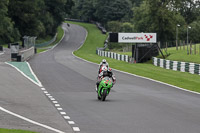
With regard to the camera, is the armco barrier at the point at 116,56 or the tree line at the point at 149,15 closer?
the armco barrier at the point at 116,56

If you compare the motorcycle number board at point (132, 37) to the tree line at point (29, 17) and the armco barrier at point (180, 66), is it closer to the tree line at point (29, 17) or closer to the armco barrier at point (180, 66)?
the armco barrier at point (180, 66)

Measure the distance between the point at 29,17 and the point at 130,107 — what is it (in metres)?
86.6

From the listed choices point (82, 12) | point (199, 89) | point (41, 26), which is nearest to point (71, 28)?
point (82, 12)

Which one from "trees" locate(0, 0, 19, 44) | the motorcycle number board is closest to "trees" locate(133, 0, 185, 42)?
"trees" locate(0, 0, 19, 44)

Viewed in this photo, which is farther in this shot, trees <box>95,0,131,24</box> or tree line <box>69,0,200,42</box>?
trees <box>95,0,131,24</box>

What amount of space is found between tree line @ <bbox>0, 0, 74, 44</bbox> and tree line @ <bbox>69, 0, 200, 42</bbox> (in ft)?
63.1

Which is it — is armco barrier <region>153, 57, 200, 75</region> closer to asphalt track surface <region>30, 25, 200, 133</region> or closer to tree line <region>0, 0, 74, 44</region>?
asphalt track surface <region>30, 25, 200, 133</region>

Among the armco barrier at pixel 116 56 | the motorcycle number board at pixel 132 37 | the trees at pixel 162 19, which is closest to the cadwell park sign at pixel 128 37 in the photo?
the motorcycle number board at pixel 132 37

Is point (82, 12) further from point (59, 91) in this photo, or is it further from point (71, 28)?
point (59, 91)

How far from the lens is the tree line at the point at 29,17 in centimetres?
9019

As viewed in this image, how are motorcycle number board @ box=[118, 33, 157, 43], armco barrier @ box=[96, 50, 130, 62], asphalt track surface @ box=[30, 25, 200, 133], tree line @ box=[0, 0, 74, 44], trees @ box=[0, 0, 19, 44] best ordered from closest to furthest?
1. asphalt track surface @ box=[30, 25, 200, 133]
2. motorcycle number board @ box=[118, 33, 157, 43]
3. armco barrier @ box=[96, 50, 130, 62]
4. trees @ box=[0, 0, 19, 44]
5. tree line @ box=[0, 0, 74, 44]

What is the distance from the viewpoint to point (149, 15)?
4094 inches

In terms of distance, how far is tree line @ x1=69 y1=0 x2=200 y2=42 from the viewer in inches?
3979

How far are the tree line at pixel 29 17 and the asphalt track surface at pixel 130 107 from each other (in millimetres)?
64900
